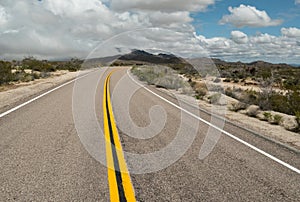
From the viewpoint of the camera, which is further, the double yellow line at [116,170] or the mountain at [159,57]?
the mountain at [159,57]

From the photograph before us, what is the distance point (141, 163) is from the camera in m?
6.00

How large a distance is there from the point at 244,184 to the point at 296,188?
864mm

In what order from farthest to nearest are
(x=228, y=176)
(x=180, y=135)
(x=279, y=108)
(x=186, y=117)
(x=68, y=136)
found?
(x=279, y=108), (x=186, y=117), (x=180, y=135), (x=68, y=136), (x=228, y=176)

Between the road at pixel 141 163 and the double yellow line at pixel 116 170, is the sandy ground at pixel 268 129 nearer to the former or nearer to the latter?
the road at pixel 141 163

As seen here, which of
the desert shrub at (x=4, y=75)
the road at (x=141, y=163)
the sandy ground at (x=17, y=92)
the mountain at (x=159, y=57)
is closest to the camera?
the road at (x=141, y=163)

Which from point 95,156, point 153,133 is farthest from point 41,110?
point 95,156

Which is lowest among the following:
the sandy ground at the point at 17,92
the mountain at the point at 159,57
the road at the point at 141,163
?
the sandy ground at the point at 17,92

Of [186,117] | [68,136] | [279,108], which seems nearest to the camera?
[68,136]

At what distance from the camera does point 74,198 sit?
4383mm

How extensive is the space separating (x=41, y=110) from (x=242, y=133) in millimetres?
7383

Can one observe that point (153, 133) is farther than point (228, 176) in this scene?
Yes

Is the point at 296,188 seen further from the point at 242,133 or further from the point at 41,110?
the point at 41,110

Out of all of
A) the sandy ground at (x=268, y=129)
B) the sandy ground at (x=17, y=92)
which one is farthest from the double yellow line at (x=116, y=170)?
the sandy ground at (x=17, y=92)

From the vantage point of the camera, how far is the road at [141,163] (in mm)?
4691
